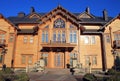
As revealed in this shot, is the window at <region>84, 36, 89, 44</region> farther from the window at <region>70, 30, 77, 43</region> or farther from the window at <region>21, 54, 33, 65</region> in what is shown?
the window at <region>21, 54, 33, 65</region>

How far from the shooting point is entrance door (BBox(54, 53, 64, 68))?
28.7 m

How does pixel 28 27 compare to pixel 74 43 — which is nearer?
pixel 74 43

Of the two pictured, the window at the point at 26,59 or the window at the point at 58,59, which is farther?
the window at the point at 26,59

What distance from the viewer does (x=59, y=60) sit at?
28891 mm

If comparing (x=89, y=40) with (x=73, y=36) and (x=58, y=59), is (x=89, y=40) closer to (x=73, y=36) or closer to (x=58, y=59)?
(x=73, y=36)

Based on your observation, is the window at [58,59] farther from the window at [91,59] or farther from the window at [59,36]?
the window at [91,59]

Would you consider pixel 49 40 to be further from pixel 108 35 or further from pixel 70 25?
pixel 108 35

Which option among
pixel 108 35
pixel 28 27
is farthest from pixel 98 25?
pixel 28 27

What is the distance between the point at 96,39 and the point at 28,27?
13.4 meters

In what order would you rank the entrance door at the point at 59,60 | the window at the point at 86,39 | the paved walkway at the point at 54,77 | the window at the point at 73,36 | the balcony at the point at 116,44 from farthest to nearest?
1. the window at the point at 86,39
2. the window at the point at 73,36
3. the entrance door at the point at 59,60
4. the balcony at the point at 116,44
5. the paved walkway at the point at 54,77

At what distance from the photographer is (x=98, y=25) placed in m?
31.3

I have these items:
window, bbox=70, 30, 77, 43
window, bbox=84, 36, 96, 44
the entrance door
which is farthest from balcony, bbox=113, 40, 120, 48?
the entrance door

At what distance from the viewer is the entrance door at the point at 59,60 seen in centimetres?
2867

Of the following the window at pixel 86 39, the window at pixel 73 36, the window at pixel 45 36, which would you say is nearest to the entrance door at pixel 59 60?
the window at pixel 73 36
